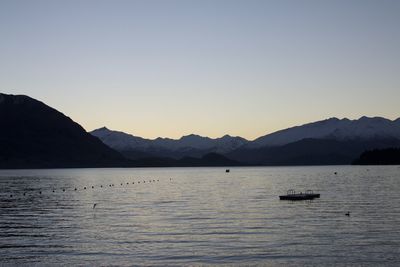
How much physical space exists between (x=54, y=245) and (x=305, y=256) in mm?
26610

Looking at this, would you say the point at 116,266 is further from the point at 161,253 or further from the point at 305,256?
the point at 305,256

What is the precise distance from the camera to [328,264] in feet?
148

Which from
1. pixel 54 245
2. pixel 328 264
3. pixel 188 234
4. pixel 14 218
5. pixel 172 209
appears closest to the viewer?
pixel 328 264

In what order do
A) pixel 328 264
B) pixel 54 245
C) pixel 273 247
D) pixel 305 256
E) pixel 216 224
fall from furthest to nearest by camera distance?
pixel 216 224 → pixel 54 245 → pixel 273 247 → pixel 305 256 → pixel 328 264

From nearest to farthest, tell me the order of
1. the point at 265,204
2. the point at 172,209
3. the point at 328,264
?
the point at 328,264
the point at 172,209
the point at 265,204

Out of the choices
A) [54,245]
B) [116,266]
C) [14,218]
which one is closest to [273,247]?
[116,266]

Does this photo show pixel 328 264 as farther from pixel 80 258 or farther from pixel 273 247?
pixel 80 258

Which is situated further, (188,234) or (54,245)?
(188,234)

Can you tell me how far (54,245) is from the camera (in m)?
56.3

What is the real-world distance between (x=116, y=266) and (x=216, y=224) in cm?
2759

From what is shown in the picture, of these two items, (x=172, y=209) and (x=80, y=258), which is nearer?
(x=80, y=258)

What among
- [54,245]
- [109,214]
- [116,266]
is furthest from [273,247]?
[109,214]

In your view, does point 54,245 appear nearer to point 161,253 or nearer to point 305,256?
point 161,253

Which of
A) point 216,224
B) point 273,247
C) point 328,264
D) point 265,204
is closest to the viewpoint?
point 328,264
